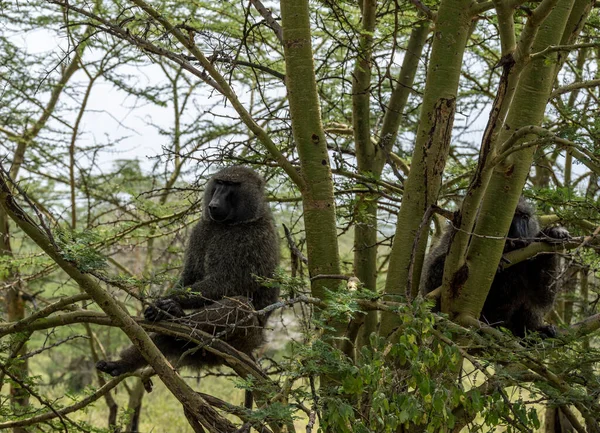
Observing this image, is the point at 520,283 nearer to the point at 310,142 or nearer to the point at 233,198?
the point at 310,142

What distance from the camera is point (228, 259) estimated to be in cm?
515

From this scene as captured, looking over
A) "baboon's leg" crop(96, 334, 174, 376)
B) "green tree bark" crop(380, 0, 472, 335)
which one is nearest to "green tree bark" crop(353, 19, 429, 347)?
"green tree bark" crop(380, 0, 472, 335)

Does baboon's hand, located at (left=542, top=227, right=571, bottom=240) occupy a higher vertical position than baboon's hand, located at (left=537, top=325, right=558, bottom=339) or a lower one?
higher

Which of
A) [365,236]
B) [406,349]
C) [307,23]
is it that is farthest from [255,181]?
[406,349]

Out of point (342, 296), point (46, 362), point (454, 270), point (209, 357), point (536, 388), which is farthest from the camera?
point (46, 362)

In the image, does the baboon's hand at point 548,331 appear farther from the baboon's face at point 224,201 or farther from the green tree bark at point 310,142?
the baboon's face at point 224,201

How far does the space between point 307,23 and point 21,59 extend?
5285mm

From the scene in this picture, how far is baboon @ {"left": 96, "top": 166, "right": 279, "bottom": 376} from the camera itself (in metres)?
4.82

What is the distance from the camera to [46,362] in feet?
64.2

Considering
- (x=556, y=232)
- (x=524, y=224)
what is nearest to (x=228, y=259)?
(x=524, y=224)

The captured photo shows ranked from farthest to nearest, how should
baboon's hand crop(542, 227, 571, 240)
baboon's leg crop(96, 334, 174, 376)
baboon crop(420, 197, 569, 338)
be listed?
baboon crop(420, 197, 569, 338) < baboon's leg crop(96, 334, 174, 376) < baboon's hand crop(542, 227, 571, 240)

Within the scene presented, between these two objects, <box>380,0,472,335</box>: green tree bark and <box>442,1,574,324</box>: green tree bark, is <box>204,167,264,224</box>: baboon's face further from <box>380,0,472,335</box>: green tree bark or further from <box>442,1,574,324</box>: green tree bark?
<box>442,1,574,324</box>: green tree bark

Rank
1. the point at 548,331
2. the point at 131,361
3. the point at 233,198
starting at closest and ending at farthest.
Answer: the point at 131,361 → the point at 548,331 → the point at 233,198

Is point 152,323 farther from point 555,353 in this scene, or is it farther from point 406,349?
point 555,353
